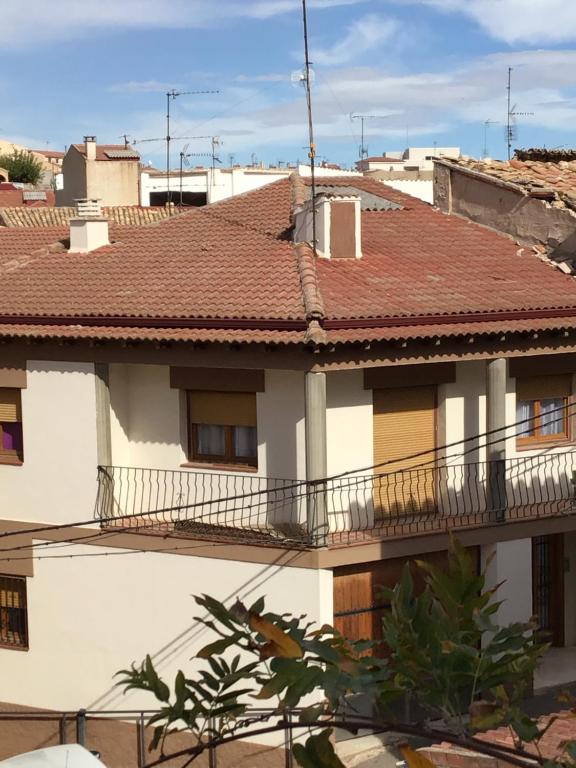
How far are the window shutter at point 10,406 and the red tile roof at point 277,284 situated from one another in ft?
3.58

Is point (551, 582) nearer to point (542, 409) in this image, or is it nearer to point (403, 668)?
point (542, 409)

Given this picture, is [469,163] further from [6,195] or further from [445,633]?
[6,195]

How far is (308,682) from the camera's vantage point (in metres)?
3.94

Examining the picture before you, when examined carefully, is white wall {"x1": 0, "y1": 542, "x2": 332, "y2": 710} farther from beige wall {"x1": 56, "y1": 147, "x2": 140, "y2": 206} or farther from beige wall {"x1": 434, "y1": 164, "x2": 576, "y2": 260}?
beige wall {"x1": 56, "y1": 147, "x2": 140, "y2": 206}

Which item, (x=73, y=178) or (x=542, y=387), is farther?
(x=73, y=178)

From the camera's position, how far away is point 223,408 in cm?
1719

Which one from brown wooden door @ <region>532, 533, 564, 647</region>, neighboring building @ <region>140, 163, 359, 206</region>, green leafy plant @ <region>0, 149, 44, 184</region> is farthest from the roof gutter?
green leafy plant @ <region>0, 149, 44, 184</region>

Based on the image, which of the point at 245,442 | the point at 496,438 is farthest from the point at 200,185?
the point at 496,438

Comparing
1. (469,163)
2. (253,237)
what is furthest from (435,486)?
(469,163)

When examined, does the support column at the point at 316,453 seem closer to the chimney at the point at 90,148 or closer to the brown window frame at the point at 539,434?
the brown window frame at the point at 539,434

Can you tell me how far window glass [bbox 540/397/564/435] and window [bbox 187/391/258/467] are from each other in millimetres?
4598

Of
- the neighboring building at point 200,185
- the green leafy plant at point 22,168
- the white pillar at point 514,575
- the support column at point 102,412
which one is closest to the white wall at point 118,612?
the support column at point 102,412

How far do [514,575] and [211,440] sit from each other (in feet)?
16.1

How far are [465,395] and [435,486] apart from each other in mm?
1435
